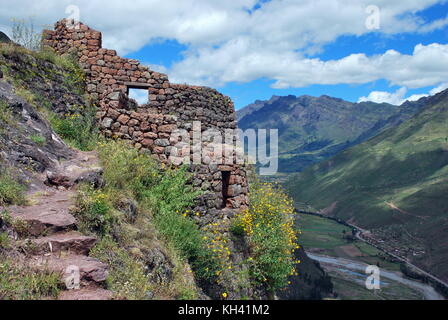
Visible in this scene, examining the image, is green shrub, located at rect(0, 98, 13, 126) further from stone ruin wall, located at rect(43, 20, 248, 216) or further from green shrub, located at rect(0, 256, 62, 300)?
green shrub, located at rect(0, 256, 62, 300)

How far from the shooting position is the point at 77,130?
9.46 meters

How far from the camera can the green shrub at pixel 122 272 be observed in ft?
14.8

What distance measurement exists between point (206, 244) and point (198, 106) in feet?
25.9

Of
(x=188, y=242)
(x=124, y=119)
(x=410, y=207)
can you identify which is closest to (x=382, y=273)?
(x=410, y=207)

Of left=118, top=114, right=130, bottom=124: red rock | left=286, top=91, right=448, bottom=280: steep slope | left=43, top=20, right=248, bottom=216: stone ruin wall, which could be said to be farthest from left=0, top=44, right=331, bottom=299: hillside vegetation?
left=286, top=91, right=448, bottom=280: steep slope

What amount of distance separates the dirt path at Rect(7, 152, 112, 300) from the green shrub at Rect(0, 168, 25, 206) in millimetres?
152

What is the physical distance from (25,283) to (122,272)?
128cm

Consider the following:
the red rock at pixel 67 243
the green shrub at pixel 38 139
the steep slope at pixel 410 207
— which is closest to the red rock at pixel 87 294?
the red rock at pixel 67 243

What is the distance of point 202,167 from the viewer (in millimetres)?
9711

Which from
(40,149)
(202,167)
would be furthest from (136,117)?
(40,149)

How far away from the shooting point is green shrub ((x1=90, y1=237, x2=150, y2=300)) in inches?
178

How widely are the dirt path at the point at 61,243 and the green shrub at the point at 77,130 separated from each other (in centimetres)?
291

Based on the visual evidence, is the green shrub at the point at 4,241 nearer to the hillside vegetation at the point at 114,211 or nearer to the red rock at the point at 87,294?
the hillside vegetation at the point at 114,211

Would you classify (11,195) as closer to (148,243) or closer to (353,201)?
(148,243)
